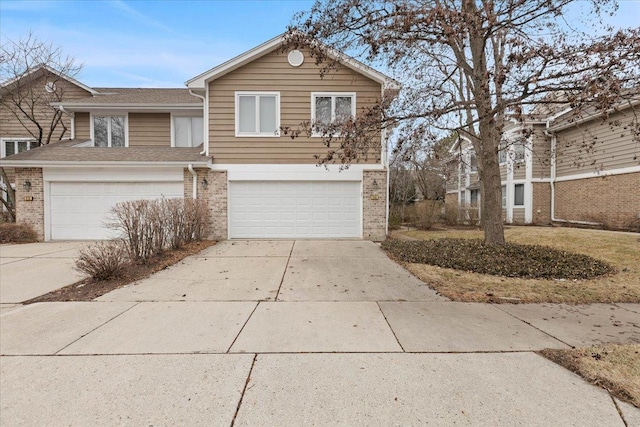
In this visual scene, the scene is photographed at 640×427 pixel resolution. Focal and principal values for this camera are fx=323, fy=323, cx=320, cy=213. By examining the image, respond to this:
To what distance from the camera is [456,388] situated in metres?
2.56

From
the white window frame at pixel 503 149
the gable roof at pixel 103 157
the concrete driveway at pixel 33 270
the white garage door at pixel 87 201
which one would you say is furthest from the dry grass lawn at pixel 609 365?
the white garage door at pixel 87 201

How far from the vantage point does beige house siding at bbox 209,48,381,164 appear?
11156mm

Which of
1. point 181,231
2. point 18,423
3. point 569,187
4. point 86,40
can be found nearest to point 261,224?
point 181,231

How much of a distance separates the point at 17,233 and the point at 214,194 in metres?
6.51

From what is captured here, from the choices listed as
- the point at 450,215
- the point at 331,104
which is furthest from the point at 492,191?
the point at 450,215

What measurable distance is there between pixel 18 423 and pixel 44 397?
0.93ft

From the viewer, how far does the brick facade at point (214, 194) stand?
1113 centimetres

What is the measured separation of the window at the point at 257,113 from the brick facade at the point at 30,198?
7002 millimetres

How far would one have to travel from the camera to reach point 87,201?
11.1 m

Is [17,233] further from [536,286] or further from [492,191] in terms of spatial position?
[536,286]

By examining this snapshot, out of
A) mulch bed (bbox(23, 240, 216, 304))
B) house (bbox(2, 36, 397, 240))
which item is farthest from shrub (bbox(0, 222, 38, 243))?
mulch bed (bbox(23, 240, 216, 304))

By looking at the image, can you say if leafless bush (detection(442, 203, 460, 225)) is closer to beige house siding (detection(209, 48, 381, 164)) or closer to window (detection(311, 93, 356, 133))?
beige house siding (detection(209, 48, 381, 164))

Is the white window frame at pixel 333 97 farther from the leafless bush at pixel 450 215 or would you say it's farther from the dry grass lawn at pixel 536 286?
the leafless bush at pixel 450 215

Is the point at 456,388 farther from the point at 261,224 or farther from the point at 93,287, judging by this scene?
the point at 261,224
